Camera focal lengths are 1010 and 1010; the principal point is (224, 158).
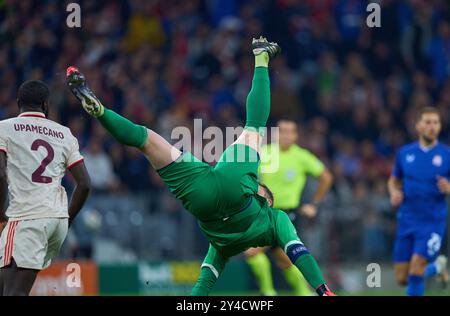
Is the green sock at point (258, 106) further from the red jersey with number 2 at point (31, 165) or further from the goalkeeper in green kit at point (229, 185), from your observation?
the red jersey with number 2 at point (31, 165)

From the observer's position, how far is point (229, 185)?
27.9ft

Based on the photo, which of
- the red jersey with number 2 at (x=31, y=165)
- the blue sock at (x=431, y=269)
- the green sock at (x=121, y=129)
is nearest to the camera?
the red jersey with number 2 at (x=31, y=165)

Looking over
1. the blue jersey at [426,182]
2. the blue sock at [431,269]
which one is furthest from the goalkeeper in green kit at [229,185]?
the blue sock at [431,269]

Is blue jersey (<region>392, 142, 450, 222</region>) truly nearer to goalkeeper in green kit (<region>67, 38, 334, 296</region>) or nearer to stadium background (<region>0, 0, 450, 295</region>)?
goalkeeper in green kit (<region>67, 38, 334, 296</region>)

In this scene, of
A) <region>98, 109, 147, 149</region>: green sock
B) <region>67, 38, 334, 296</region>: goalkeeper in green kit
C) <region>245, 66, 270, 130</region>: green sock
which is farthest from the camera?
<region>245, 66, 270, 130</region>: green sock

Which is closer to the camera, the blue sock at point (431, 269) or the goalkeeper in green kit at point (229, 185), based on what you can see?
the goalkeeper in green kit at point (229, 185)

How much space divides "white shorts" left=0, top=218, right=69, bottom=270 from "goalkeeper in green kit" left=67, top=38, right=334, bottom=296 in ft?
3.07

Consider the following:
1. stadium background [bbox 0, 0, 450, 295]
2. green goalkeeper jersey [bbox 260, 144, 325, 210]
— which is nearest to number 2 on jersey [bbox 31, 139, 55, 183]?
green goalkeeper jersey [bbox 260, 144, 325, 210]

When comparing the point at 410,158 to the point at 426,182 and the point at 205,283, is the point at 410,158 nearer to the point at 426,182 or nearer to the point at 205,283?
the point at 426,182

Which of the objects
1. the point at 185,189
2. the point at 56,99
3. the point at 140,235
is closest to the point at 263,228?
the point at 185,189

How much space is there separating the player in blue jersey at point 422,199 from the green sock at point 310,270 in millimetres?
3444

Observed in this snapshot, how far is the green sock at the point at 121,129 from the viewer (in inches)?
322

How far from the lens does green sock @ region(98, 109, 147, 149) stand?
8188 millimetres
